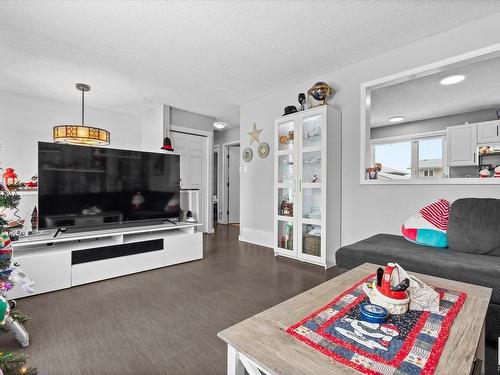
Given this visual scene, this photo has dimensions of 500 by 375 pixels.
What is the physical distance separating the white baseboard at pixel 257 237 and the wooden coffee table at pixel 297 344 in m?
2.84

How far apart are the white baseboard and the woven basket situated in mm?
870

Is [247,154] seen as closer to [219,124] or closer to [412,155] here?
[219,124]

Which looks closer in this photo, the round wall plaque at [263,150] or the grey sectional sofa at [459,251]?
the grey sectional sofa at [459,251]

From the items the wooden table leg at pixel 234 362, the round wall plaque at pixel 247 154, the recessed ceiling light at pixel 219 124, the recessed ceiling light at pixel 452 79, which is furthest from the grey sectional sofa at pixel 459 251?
the recessed ceiling light at pixel 219 124

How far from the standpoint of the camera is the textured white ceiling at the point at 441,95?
317 cm

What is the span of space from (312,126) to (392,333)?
109 inches

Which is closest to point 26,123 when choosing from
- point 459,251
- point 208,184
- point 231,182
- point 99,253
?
point 99,253

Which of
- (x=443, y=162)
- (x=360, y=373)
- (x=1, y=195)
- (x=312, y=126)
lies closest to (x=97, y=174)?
(x=1, y=195)

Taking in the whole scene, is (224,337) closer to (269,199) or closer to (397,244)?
(397,244)

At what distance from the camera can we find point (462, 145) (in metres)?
4.35

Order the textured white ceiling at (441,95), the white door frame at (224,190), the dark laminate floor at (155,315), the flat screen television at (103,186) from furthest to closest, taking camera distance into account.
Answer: the white door frame at (224,190)
the textured white ceiling at (441,95)
the flat screen television at (103,186)
the dark laminate floor at (155,315)

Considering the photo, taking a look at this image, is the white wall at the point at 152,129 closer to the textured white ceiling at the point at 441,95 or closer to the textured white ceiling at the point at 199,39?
the textured white ceiling at the point at 199,39

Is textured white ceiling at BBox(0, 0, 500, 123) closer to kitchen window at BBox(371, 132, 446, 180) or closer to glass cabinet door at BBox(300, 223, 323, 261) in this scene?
glass cabinet door at BBox(300, 223, 323, 261)

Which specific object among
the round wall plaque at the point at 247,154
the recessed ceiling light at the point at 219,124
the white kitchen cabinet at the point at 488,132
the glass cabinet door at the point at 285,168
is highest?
the recessed ceiling light at the point at 219,124
